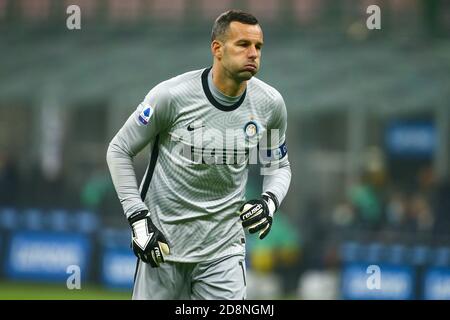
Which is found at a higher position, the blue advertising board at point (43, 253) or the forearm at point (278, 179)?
the forearm at point (278, 179)

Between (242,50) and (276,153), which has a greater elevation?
(242,50)

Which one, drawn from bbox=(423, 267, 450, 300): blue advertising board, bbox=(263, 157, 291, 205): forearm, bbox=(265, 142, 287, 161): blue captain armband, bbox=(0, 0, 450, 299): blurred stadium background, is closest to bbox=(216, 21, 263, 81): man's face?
bbox=(265, 142, 287, 161): blue captain armband

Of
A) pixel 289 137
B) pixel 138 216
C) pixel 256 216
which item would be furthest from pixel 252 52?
pixel 289 137

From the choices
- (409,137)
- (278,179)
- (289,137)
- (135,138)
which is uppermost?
(135,138)

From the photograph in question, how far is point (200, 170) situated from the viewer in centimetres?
789

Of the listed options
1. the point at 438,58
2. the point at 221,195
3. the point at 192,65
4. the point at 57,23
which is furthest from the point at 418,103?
the point at 221,195

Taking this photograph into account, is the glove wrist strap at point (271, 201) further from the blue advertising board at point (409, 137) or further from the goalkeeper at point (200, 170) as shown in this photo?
the blue advertising board at point (409, 137)

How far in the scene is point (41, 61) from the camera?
2342 centimetres

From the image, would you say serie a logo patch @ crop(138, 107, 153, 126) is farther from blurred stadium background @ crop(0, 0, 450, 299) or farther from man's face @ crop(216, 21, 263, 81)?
blurred stadium background @ crop(0, 0, 450, 299)

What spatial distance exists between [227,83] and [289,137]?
16247mm

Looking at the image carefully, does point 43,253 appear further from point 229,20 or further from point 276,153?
point 229,20

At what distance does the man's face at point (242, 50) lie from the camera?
7801 millimetres

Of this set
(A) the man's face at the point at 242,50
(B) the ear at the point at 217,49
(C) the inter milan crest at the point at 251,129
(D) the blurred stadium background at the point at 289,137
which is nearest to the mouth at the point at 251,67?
(A) the man's face at the point at 242,50

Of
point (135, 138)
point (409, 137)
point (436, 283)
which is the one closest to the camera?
point (135, 138)
